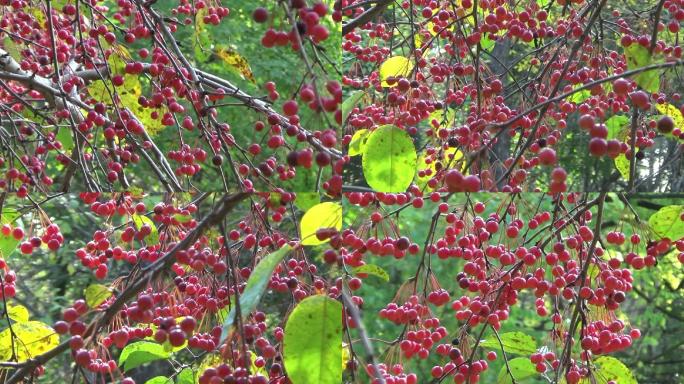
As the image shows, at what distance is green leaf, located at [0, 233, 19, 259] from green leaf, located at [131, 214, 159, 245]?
19cm

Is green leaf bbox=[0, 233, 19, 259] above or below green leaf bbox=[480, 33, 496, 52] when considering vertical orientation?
below

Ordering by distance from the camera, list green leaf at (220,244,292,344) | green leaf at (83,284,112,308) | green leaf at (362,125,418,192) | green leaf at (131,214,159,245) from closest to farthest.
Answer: green leaf at (220,244,292,344) → green leaf at (83,284,112,308) → green leaf at (362,125,418,192) → green leaf at (131,214,159,245)

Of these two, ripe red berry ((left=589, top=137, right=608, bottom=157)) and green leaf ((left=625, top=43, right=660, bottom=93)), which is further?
green leaf ((left=625, top=43, right=660, bottom=93))

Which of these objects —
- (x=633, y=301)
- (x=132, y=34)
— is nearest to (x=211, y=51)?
(x=132, y=34)

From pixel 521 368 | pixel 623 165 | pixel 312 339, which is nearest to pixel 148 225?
pixel 312 339

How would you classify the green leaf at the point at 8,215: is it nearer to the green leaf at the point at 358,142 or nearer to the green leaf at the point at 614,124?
the green leaf at the point at 358,142

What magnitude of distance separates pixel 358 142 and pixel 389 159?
14 cm

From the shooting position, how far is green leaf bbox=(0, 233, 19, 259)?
44.6 inches

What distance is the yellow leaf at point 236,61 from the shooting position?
110cm

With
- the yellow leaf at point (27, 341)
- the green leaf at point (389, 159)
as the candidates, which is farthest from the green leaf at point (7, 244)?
the green leaf at point (389, 159)

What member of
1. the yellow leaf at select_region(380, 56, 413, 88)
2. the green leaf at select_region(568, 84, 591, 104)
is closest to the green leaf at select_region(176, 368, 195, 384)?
the yellow leaf at select_region(380, 56, 413, 88)

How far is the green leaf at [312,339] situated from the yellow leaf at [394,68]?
60cm

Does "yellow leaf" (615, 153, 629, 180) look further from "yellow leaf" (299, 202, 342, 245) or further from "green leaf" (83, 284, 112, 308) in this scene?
"green leaf" (83, 284, 112, 308)

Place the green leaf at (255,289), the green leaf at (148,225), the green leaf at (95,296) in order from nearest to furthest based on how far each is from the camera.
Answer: the green leaf at (255,289)
the green leaf at (95,296)
the green leaf at (148,225)
